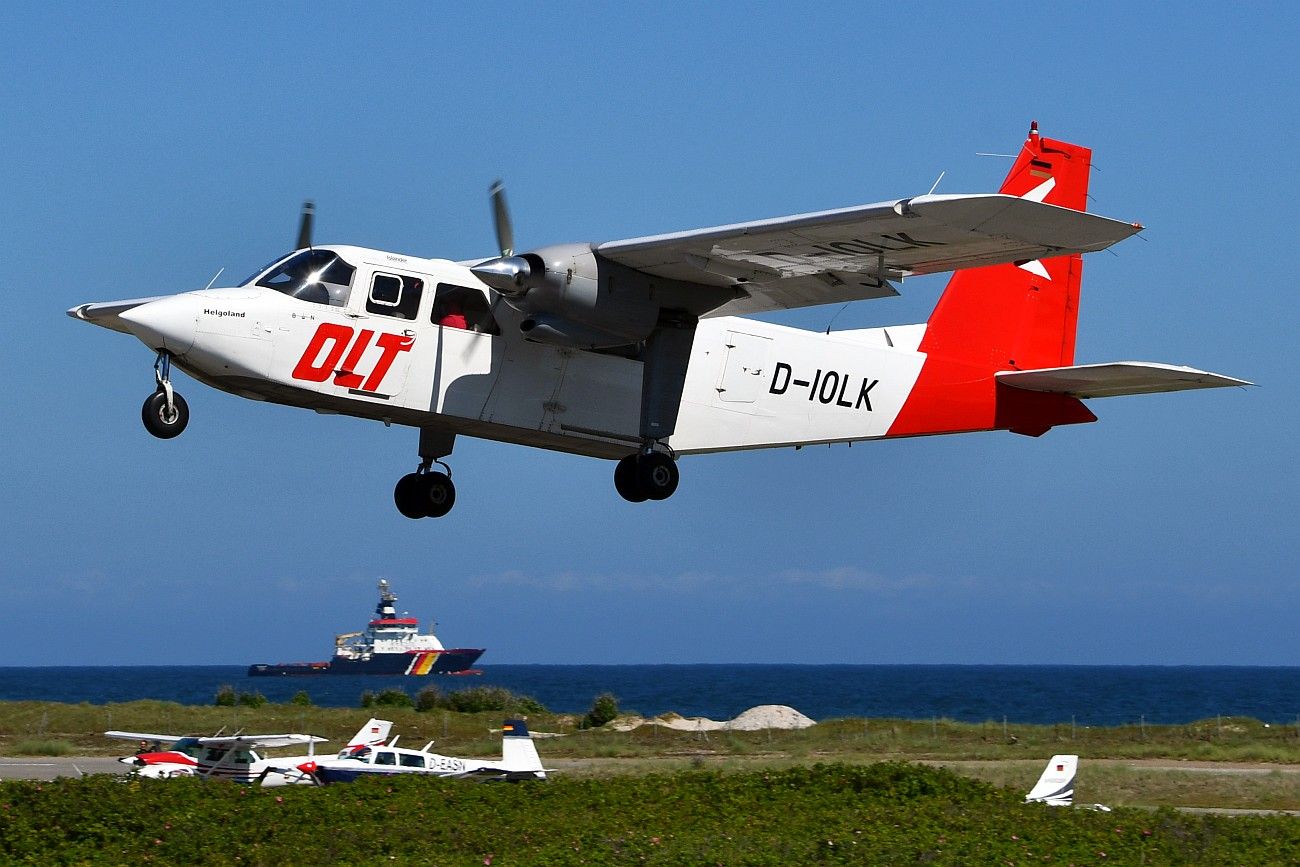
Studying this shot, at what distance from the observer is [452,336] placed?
18.2 meters

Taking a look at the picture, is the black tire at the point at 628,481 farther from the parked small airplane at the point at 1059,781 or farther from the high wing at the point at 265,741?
the high wing at the point at 265,741

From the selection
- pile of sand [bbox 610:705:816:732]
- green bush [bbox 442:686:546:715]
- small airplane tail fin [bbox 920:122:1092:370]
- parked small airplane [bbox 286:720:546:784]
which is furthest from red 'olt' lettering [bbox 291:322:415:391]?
green bush [bbox 442:686:546:715]

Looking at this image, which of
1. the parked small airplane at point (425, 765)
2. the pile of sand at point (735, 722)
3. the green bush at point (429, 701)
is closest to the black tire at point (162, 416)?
the parked small airplane at point (425, 765)

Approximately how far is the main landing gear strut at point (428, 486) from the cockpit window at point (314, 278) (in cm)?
351

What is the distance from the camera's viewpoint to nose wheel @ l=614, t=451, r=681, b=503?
19453 mm

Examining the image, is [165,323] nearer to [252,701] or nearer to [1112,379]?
[1112,379]

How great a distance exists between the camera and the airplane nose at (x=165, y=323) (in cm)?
1675

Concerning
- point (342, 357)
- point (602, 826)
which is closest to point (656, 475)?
point (342, 357)

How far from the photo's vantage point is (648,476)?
63.9 feet

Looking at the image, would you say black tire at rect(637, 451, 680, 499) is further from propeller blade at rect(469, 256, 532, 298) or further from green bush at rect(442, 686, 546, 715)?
green bush at rect(442, 686, 546, 715)

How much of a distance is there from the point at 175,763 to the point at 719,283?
15299 millimetres

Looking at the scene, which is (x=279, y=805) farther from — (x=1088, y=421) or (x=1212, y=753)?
(x=1212, y=753)

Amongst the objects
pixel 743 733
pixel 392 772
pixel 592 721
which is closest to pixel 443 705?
pixel 592 721

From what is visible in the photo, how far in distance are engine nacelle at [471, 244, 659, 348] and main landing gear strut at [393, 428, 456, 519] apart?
9.92ft
